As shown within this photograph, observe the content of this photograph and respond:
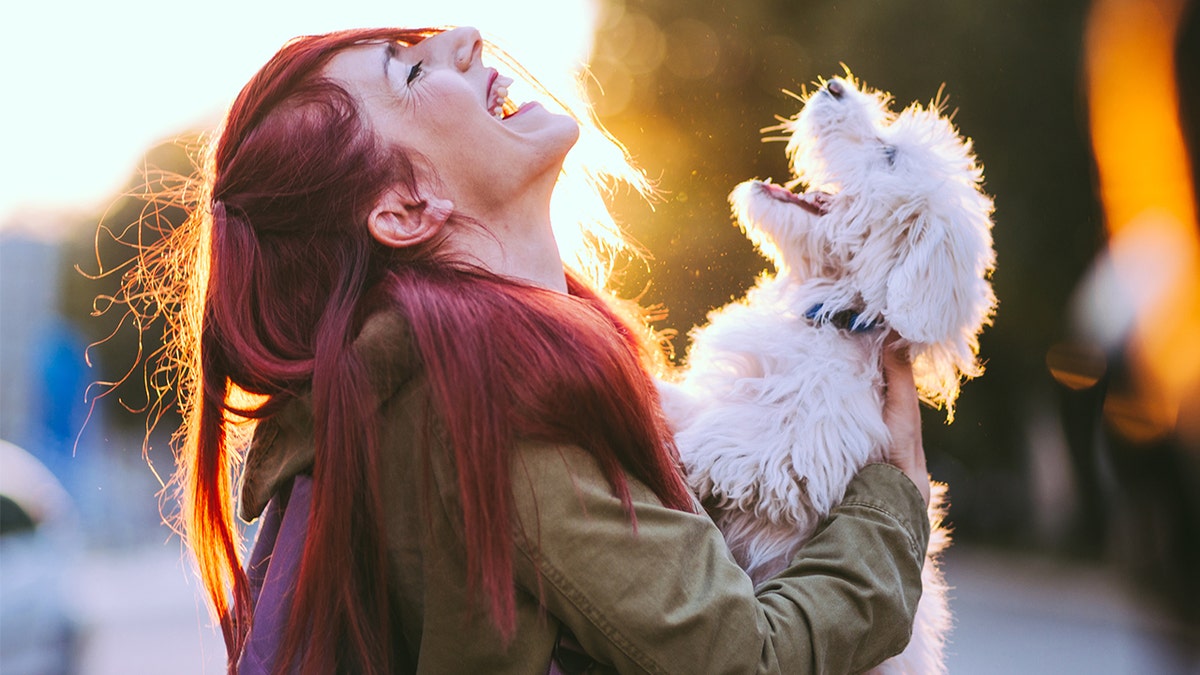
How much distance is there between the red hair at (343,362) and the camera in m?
1.57

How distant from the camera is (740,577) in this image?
1614 mm

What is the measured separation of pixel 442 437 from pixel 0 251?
57.5 ft

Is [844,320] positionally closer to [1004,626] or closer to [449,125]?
[449,125]

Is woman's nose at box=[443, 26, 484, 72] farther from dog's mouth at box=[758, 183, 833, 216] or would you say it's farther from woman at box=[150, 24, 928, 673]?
dog's mouth at box=[758, 183, 833, 216]

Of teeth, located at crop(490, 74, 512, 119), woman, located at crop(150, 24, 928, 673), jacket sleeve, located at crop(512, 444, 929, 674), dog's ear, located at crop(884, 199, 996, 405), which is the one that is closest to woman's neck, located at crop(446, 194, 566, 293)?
woman, located at crop(150, 24, 928, 673)

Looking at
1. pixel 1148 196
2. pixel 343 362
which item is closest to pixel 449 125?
pixel 343 362

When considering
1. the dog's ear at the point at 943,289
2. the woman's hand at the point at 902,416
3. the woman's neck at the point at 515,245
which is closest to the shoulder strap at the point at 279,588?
the woman's neck at the point at 515,245

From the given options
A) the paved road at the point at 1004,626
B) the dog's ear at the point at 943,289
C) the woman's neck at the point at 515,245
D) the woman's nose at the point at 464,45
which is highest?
the woman's nose at the point at 464,45

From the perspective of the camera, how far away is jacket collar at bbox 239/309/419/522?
161 centimetres

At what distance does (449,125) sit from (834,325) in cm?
100

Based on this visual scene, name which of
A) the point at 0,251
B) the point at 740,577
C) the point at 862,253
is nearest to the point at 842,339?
the point at 862,253

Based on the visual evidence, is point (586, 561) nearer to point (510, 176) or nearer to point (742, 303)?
point (510, 176)

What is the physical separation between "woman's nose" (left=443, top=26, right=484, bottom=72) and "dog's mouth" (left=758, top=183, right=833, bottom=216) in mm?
775

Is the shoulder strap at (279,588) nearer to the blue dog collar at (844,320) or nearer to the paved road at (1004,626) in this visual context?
the blue dog collar at (844,320)
